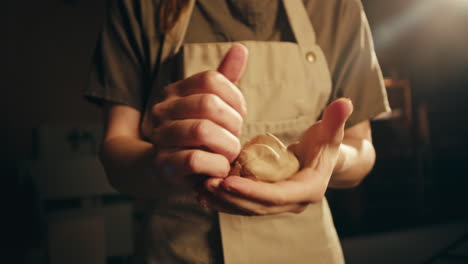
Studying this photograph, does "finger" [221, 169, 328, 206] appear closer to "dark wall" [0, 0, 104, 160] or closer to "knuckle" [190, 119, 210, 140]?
"knuckle" [190, 119, 210, 140]

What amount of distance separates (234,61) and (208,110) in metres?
0.08

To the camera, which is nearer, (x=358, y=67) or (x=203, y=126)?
(x=203, y=126)

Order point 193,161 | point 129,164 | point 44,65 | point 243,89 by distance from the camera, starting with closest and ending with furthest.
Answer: point 193,161 → point 129,164 → point 243,89 → point 44,65

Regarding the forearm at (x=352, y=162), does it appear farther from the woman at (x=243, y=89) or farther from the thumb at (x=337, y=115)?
the thumb at (x=337, y=115)

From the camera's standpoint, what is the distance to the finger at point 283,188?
39 centimetres

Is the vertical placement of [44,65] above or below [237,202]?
below

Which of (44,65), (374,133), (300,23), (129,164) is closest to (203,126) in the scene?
(129,164)

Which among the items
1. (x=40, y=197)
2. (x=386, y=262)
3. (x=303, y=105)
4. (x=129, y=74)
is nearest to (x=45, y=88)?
(x=40, y=197)

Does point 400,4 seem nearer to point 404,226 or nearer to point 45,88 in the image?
point 404,226

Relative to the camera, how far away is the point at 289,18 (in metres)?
0.69

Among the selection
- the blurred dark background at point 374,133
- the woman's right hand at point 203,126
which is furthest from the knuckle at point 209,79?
the blurred dark background at point 374,133

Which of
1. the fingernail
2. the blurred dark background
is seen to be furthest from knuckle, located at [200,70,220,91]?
the blurred dark background

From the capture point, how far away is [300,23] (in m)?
0.70

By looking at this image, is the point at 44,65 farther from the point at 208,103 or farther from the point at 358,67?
the point at 208,103
